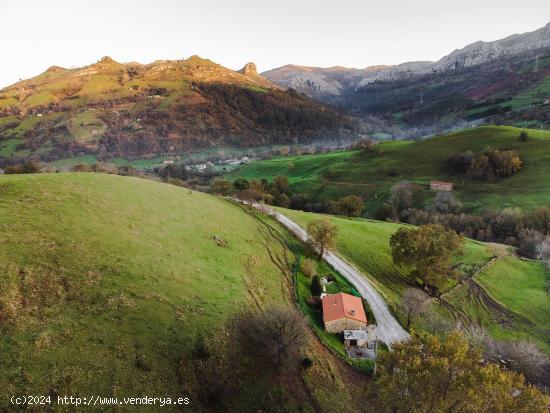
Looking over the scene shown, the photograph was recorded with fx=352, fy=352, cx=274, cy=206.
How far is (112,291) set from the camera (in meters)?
33.5

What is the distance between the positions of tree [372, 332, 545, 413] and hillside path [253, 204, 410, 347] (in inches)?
680

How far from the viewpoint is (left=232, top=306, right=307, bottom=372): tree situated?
33625mm

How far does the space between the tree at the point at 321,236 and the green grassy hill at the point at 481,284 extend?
8.00 m

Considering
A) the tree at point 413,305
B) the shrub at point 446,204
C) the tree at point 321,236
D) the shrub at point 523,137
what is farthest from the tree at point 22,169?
the shrub at point 523,137

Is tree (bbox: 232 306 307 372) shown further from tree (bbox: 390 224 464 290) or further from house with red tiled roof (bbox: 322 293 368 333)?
tree (bbox: 390 224 464 290)

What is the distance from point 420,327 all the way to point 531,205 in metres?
93.6

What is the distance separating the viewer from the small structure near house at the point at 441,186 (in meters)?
146

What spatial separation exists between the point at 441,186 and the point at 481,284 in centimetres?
8418

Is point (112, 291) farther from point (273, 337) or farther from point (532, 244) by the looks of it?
point (532, 244)

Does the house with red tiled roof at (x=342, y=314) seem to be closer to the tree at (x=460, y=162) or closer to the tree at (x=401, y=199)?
the tree at (x=401, y=199)

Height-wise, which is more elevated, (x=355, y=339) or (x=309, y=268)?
(x=309, y=268)

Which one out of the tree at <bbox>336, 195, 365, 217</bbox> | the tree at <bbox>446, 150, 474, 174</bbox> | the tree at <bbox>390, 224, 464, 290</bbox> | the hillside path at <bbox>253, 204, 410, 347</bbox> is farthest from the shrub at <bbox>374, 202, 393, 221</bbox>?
the tree at <bbox>390, 224, 464, 290</bbox>

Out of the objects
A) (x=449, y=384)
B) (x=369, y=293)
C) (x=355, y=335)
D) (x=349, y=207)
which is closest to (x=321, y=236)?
(x=369, y=293)

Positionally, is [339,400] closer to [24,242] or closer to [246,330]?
[246,330]
